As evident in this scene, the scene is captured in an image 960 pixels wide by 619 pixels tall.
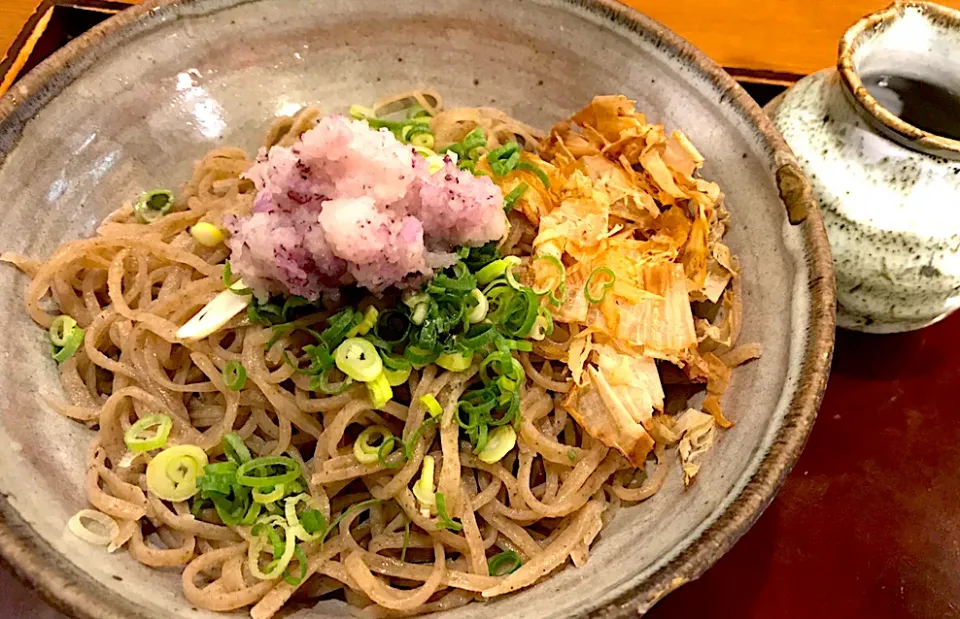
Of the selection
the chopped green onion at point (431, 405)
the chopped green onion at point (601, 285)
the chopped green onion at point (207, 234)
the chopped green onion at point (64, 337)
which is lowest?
the chopped green onion at point (601, 285)

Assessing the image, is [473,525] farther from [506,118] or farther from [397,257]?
[506,118]

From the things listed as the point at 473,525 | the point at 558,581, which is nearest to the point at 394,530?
the point at 473,525

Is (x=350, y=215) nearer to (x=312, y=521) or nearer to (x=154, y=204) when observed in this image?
(x=312, y=521)

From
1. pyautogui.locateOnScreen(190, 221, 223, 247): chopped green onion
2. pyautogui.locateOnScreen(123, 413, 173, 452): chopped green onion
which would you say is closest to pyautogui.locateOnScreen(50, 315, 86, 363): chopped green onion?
pyautogui.locateOnScreen(123, 413, 173, 452): chopped green onion

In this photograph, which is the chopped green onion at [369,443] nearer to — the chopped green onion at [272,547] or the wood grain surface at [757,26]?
the chopped green onion at [272,547]

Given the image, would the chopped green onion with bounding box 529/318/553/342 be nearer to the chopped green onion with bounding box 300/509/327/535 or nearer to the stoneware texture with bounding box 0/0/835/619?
the stoneware texture with bounding box 0/0/835/619

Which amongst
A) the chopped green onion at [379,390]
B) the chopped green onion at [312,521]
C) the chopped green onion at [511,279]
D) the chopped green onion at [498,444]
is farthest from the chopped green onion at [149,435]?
the chopped green onion at [511,279]
